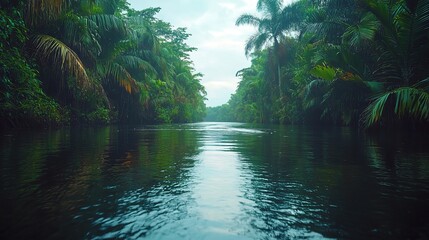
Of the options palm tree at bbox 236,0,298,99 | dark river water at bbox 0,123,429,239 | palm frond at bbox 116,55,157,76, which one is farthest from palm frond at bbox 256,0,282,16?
dark river water at bbox 0,123,429,239

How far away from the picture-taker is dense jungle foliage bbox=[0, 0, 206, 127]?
7.77 metres

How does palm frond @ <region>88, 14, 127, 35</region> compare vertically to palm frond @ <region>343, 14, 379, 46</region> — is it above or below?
above

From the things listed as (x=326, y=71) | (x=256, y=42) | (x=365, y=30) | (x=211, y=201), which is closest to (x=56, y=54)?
(x=326, y=71)

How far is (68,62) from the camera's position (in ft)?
32.4

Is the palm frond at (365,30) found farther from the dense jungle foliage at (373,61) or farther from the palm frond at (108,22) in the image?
the palm frond at (108,22)

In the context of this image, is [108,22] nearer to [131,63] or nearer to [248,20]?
[131,63]

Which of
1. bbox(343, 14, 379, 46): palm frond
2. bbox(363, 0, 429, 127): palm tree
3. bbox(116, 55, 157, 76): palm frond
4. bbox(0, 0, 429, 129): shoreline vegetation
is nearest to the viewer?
bbox(363, 0, 429, 127): palm tree

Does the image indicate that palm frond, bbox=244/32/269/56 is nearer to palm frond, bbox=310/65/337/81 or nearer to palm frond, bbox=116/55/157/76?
palm frond, bbox=116/55/157/76

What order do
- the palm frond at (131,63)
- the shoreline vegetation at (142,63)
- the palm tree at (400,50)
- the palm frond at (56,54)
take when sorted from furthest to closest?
the palm frond at (131,63) → the palm frond at (56,54) → the shoreline vegetation at (142,63) → the palm tree at (400,50)

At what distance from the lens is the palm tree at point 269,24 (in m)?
25.9

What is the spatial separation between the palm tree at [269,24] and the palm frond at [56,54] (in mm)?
19437

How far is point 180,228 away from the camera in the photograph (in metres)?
1.33

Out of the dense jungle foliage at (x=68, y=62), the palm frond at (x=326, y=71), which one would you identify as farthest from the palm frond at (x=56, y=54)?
the palm frond at (x=326, y=71)

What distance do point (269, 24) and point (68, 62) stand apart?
20.7 meters
